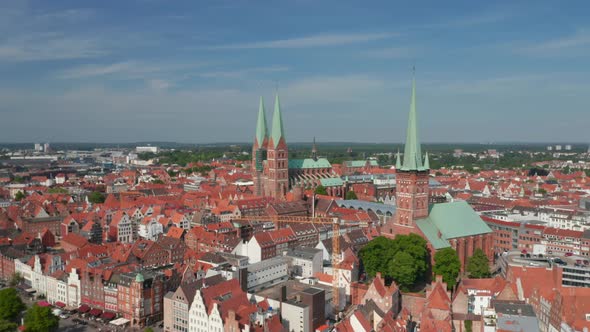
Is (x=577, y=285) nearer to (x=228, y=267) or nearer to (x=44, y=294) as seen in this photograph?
(x=228, y=267)

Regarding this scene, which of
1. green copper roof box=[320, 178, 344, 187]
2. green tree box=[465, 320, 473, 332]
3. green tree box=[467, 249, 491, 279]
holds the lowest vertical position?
green tree box=[465, 320, 473, 332]

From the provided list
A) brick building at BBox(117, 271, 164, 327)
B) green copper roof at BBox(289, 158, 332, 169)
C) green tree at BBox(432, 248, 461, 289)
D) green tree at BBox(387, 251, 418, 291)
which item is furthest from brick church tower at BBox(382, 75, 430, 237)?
green copper roof at BBox(289, 158, 332, 169)

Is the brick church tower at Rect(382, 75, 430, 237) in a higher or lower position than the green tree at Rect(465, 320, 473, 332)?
higher

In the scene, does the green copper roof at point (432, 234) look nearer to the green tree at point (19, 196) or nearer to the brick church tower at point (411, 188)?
the brick church tower at point (411, 188)

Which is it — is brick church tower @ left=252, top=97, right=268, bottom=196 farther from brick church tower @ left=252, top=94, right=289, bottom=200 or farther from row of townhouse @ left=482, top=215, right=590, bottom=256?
row of townhouse @ left=482, top=215, right=590, bottom=256

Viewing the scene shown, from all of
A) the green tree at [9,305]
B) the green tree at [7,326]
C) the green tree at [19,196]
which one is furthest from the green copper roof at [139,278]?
the green tree at [19,196]

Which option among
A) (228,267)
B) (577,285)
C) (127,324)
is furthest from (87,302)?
(577,285)

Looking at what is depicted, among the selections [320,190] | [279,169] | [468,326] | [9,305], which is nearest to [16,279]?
[9,305]
